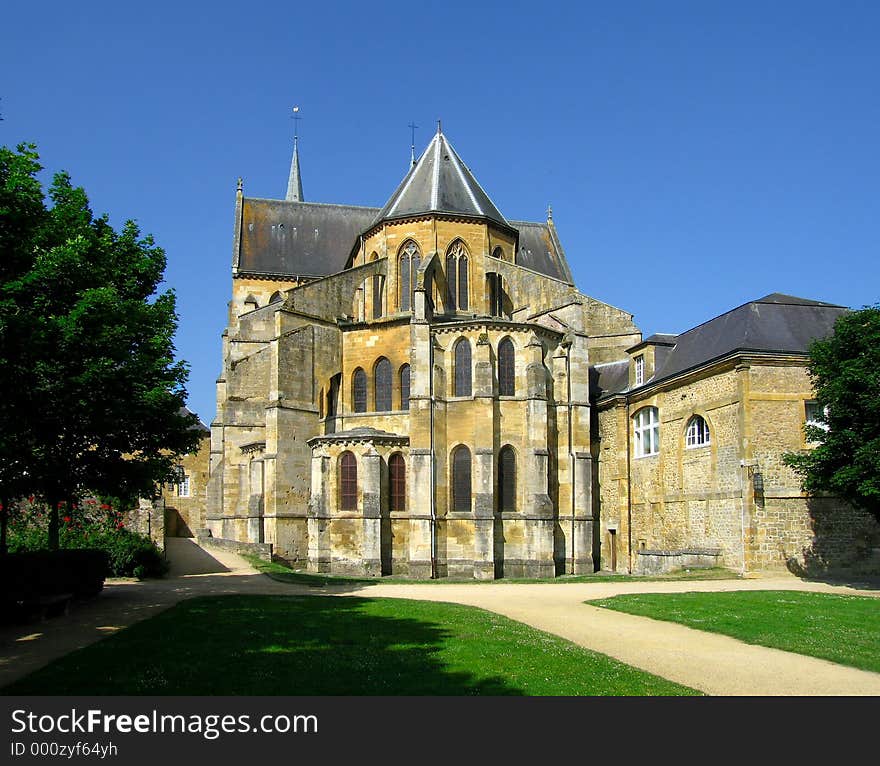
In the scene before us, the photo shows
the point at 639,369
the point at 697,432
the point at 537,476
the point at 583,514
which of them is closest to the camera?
the point at 697,432

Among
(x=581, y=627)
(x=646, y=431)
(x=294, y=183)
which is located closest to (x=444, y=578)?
(x=646, y=431)

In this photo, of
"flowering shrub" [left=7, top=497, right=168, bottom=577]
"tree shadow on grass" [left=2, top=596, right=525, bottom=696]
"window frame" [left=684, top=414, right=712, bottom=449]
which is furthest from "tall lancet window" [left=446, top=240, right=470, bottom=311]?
"tree shadow on grass" [left=2, top=596, right=525, bottom=696]

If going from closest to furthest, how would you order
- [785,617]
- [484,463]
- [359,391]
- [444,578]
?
[785,617]
[444,578]
[484,463]
[359,391]

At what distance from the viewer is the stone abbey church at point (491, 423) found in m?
24.1

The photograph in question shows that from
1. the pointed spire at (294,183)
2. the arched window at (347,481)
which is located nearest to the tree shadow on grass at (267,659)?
the arched window at (347,481)

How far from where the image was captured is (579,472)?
3147cm

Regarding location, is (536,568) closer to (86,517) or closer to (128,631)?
(86,517)

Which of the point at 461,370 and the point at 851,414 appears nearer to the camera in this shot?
the point at 851,414

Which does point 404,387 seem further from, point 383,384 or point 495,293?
point 495,293

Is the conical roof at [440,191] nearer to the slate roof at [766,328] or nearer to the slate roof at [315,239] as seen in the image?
the slate roof at [315,239]

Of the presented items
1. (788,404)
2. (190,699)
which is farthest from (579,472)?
(190,699)

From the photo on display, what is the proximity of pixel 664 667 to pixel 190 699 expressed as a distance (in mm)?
5951

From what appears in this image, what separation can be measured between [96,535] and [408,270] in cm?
1854

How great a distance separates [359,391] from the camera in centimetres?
3431
